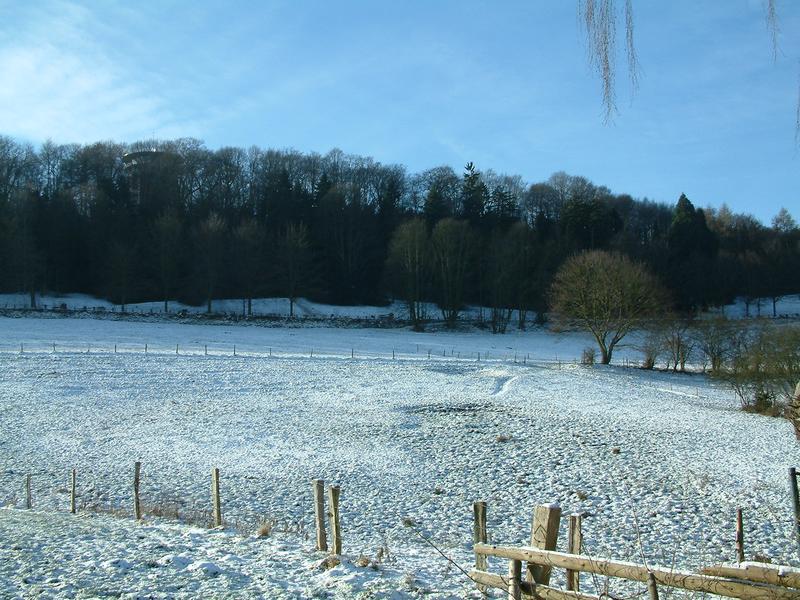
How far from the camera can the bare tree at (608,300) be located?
48562 mm

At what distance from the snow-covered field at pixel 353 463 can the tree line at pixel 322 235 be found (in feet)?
90.6

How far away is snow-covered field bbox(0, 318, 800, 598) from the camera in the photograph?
8.93m

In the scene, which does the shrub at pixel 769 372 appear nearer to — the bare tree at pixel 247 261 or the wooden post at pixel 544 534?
the wooden post at pixel 544 534

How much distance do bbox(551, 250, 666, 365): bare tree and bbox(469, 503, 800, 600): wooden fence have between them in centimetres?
4445

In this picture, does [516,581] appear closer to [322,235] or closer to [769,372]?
[769,372]

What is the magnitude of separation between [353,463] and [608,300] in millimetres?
32490

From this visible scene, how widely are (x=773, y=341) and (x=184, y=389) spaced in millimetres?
29540

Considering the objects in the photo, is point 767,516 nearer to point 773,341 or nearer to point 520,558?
point 520,558

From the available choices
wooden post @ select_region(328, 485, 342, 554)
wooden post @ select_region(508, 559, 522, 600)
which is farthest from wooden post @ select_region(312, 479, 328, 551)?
wooden post @ select_region(508, 559, 522, 600)

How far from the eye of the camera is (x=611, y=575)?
17.4 ft

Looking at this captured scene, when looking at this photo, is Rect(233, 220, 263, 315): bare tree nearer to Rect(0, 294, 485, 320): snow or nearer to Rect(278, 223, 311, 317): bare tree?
Rect(0, 294, 485, 320): snow

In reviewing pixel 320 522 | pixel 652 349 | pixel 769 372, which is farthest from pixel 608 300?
pixel 320 522

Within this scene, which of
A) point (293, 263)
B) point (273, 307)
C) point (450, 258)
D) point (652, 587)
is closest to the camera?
point (652, 587)

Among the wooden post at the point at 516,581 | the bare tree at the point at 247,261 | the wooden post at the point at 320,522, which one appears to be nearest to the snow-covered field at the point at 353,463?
the wooden post at the point at 320,522
